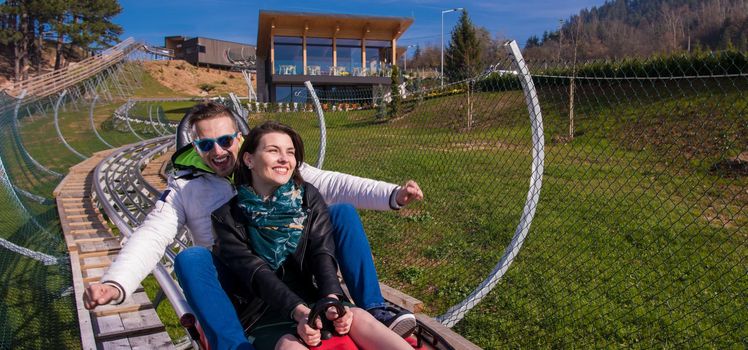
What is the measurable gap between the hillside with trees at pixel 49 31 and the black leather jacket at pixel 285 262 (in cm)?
5864

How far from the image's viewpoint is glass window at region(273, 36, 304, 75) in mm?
36031

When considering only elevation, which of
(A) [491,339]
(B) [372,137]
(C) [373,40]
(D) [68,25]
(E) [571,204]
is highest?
(D) [68,25]

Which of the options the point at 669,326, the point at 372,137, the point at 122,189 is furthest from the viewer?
the point at 122,189

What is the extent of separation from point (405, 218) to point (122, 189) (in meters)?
6.50

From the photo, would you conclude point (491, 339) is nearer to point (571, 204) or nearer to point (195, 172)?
point (195, 172)

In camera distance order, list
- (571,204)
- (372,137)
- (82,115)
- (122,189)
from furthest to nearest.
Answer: (82,115) < (122,189) < (372,137) < (571,204)

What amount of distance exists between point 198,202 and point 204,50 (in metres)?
75.1

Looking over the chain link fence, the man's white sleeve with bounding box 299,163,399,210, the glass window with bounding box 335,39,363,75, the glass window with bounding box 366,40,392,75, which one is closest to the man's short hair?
the man's white sleeve with bounding box 299,163,399,210

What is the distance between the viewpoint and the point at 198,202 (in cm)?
297

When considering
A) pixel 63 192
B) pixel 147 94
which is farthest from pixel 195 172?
pixel 147 94

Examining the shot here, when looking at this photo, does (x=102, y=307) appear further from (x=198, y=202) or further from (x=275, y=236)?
(x=275, y=236)

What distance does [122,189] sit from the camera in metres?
11.1

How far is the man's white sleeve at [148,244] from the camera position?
8.06ft

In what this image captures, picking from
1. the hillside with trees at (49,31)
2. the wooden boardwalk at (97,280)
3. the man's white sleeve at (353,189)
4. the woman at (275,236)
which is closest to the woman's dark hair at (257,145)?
the woman at (275,236)
